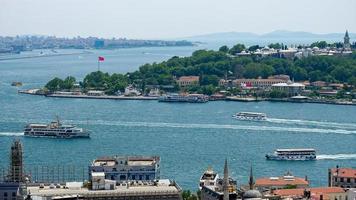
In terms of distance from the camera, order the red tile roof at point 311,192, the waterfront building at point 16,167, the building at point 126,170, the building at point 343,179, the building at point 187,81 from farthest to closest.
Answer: the building at point 187,81
the building at point 343,179
the building at point 126,170
the red tile roof at point 311,192
the waterfront building at point 16,167

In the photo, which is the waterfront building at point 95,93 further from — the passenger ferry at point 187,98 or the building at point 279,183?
the building at point 279,183

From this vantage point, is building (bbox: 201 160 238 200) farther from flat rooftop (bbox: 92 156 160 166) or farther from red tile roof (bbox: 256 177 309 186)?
flat rooftop (bbox: 92 156 160 166)

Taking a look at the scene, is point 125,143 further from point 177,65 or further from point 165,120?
point 177,65

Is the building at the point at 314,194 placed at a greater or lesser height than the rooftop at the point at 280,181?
greater

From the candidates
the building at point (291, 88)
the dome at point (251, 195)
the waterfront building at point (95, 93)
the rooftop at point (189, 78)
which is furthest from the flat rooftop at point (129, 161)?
the rooftop at point (189, 78)

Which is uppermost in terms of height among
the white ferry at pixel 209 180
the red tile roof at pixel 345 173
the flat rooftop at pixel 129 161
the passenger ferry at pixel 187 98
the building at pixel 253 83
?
the white ferry at pixel 209 180

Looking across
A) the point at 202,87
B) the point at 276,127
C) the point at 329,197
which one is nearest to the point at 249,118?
the point at 276,127

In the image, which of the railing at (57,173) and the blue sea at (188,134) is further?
the blue sea at (188,134)
